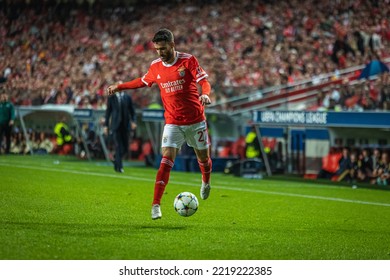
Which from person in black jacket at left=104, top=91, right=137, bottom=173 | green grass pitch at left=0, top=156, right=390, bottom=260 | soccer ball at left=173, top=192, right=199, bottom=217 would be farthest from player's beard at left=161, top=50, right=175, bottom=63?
person in black jacket at left=104, top=91, right=137, bottom=173

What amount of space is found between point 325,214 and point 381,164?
6264mm

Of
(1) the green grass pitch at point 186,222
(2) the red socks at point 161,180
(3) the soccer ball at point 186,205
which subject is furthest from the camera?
(3) the soccer ball at point 186,205

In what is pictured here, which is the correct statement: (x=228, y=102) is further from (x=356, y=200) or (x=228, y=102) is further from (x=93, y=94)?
(x=356, y=200)

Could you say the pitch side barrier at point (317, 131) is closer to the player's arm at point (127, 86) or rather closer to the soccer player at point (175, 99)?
the soccer player at point (175, 99)

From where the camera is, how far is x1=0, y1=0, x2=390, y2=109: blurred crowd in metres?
27.0

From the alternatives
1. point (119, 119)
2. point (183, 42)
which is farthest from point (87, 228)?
point (183, 42)

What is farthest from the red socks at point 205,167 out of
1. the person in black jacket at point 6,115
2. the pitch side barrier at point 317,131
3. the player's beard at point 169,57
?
the person in black jacket at point 6,115

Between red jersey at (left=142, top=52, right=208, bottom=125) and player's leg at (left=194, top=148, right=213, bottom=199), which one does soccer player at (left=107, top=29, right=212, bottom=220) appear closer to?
red jersey at (left=142, top=52, right=208, bottom=125)

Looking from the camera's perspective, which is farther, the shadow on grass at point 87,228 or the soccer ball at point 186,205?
the soccer ball at point 186,205

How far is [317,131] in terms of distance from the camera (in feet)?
66.8

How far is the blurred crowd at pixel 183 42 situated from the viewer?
88.5ft

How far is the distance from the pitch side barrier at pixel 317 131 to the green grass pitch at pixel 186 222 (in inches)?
58.3

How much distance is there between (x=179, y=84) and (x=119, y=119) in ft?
29.1

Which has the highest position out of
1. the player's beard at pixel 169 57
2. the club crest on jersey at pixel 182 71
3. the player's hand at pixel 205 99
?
the player's beard at pixel 169 57
